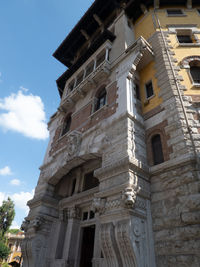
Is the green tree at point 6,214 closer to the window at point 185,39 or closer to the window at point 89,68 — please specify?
the window at point 89,68

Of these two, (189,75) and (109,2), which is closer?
(189,75)

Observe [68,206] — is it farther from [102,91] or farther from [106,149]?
[102,91]

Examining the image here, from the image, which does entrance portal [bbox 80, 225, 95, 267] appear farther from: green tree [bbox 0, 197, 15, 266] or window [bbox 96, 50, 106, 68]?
green tree [bbox 0, 197, 15, 266]

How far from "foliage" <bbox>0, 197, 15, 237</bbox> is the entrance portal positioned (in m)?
37.3

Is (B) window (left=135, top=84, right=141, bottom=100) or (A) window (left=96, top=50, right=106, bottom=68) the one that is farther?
(A) window (left=96, top=50, right=106, bottom=68)

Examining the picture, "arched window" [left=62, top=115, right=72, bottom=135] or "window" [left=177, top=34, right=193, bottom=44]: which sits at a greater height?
"window" [left=177, top=34, right=193, bottom=44]

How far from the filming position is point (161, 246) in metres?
5.50

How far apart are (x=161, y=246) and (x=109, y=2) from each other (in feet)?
61.2

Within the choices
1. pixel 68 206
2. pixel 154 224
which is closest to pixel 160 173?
pixel 154 224

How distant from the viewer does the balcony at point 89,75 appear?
11.6 metres

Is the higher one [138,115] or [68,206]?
[138,115]

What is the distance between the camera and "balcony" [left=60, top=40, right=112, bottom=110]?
1161 centimetres

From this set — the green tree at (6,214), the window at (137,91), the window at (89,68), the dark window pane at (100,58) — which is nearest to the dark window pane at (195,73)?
the window at (137,91)

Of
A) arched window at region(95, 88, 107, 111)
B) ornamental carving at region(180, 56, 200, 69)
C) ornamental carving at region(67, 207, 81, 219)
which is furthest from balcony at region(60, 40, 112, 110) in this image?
ornamental carving at region(67, 207, 81, 219)
